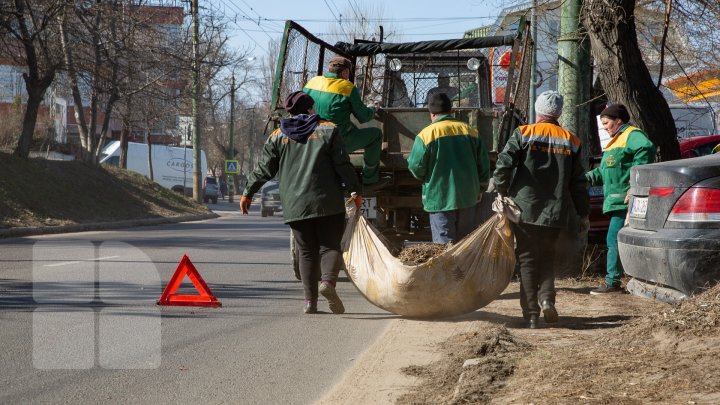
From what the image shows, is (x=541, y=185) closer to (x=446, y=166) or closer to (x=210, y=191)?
(x=446, y=166)

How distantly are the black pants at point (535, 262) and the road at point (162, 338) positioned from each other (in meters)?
1.25

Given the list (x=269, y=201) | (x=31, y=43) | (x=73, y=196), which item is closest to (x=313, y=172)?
(x=31, y=43)

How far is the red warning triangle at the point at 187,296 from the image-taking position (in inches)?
336

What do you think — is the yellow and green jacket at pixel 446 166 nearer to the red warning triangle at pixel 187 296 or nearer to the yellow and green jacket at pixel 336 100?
the yellow and green jacket at pixel 336 100

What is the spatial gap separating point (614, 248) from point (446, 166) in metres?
2.15

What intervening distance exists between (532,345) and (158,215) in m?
27.1

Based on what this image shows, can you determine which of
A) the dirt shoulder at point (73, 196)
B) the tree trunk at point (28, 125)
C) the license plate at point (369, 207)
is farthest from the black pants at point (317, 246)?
the tree trunk at point (28, 125)

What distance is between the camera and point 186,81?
3781 cm

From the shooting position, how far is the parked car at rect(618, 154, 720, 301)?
21.1 feet

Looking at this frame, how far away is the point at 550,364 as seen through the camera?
5207mm

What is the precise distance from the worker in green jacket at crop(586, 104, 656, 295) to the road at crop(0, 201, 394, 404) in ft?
8.21

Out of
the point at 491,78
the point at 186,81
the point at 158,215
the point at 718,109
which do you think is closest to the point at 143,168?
the point at 186,81

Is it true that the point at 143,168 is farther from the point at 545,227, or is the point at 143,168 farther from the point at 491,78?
the point at 545,227

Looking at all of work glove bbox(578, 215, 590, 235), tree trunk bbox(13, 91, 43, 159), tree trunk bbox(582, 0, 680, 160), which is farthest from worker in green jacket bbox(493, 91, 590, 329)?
tree trunk bbox(13, 91, 43, 159)
